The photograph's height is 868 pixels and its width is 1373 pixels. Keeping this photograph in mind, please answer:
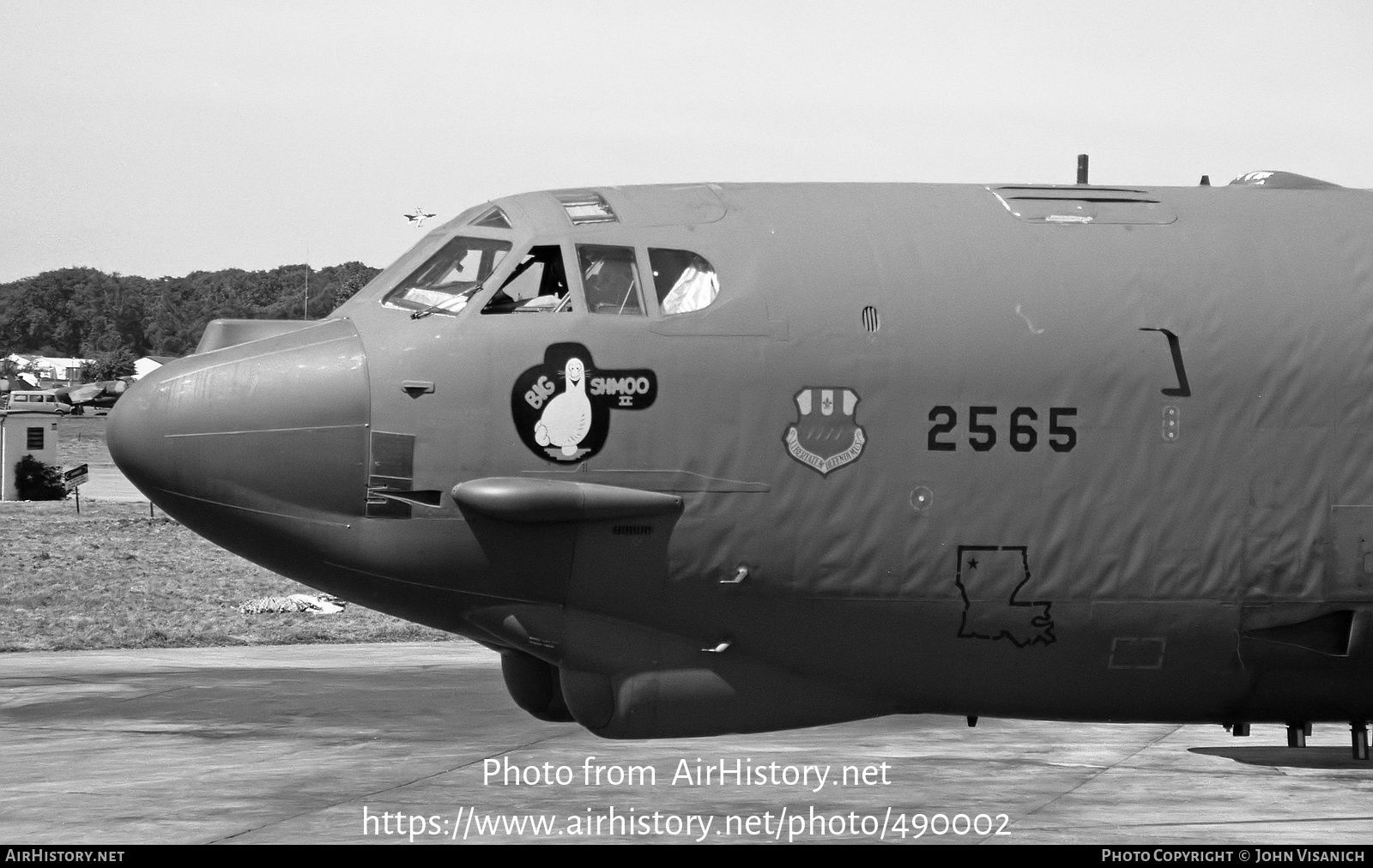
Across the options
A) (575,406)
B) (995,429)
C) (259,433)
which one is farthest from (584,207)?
(995,429)

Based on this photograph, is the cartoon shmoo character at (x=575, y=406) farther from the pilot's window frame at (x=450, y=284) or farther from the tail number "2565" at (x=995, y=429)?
the tail number "2565" at (x=995, y=429)

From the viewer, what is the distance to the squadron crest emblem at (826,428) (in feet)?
24.8

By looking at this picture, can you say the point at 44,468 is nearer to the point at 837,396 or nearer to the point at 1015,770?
the point at 1015,770

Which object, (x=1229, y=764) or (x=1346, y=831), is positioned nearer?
(x=1346, y=831)

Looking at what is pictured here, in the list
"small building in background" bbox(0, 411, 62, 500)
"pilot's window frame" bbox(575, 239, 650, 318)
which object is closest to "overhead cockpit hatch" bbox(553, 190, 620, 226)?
"pilot's window frame" bbox(575, 239, 650, 318)

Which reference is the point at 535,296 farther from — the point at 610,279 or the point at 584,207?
the point at 584,207

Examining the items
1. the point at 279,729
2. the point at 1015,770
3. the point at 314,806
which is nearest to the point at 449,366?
the point at 314,806

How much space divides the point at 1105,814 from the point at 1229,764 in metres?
3.00

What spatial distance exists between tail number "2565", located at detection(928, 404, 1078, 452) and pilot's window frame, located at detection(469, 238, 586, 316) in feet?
6.20

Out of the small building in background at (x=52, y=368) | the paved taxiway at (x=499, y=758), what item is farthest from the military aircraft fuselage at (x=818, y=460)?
the small building in background at (x=52, y=368)

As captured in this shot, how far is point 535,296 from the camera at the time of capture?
780 centimetres

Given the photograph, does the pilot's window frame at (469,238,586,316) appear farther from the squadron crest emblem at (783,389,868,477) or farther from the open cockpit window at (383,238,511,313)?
the squadron crest emblem at (783,389,868,477)

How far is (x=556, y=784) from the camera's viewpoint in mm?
13914

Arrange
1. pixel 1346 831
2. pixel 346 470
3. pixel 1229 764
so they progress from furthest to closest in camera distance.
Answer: pixel 1229 764
pixel 1346 831
pixel 346 470
